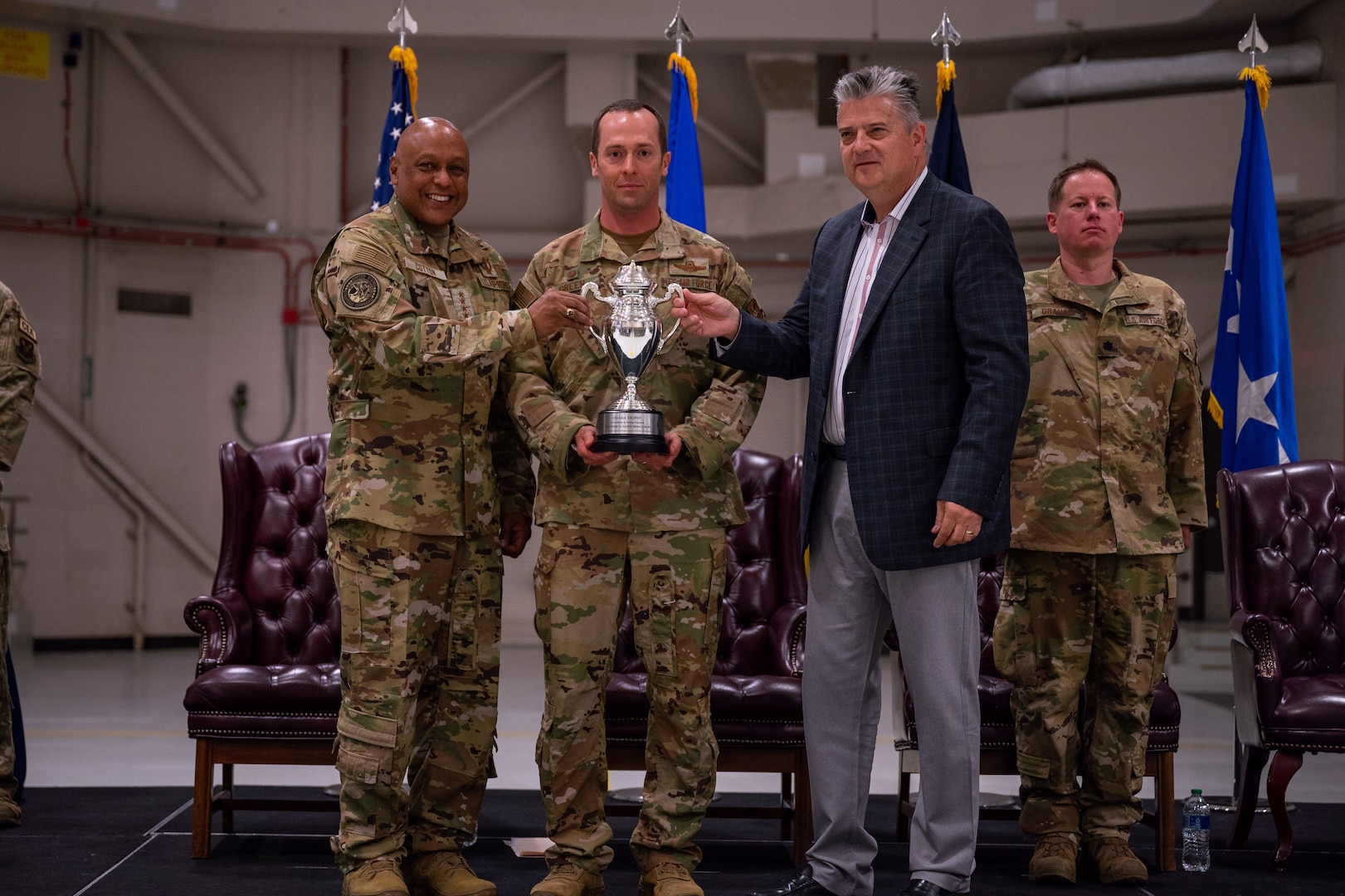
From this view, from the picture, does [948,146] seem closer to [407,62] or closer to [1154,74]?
[407,62]

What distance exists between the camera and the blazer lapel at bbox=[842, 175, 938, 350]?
278 cm

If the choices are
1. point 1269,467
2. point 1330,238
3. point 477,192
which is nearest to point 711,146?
point 477,192

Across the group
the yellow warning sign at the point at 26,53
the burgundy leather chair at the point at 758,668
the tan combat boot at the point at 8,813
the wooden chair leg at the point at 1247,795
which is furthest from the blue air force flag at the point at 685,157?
the yellow warning sign at the point at 26,53

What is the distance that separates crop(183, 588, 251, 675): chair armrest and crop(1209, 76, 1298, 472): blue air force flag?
3723 millimetres

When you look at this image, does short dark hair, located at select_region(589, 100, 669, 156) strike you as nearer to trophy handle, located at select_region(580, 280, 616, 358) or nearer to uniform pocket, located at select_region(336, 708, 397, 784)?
trophy handle, located at select_region(580, 280, 616, 358)

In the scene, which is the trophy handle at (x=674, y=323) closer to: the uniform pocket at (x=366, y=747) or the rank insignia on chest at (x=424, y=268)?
the rank insignia on chest at (x=424, y=268)

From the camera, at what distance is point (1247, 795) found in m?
3.72

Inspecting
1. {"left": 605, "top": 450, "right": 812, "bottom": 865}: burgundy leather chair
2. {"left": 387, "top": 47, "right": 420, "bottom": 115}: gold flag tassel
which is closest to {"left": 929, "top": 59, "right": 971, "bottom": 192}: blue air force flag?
{"left": 605, "top": 450, "right": 812, "bottom": 865}: burgundy leather chair

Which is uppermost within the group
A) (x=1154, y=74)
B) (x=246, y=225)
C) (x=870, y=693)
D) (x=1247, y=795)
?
(x=1154, y=74)

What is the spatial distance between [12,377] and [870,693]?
2.82m

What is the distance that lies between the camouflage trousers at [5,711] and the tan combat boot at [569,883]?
6.52 feet

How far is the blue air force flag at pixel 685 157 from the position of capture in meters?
5.20

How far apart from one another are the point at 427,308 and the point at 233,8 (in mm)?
6790

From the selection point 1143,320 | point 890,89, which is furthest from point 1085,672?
point 890,89
